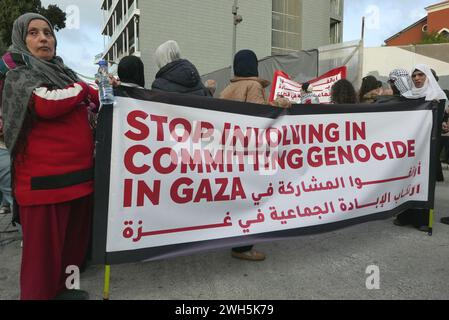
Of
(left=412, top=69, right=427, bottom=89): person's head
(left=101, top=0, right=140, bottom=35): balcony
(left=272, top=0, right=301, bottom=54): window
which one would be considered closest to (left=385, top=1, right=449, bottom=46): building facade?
(left=272, top=0, right=301, bottom=54): window

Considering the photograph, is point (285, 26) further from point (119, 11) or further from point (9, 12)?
point (9, 12)

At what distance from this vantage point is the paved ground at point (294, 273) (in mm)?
2582

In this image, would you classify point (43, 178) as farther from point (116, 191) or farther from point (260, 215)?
point (260, 215)

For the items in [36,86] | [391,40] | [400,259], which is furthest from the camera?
[391,40]

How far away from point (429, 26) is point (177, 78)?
54.8 metres

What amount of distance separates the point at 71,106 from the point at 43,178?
1.50 ft

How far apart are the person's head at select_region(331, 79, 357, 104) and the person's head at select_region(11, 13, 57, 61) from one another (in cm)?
288

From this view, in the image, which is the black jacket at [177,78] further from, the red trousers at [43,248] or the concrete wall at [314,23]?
the concrete wall at [314,23]

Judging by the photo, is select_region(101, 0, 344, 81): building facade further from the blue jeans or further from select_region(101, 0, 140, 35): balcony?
the blue jeans

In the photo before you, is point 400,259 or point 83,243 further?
point 400,259

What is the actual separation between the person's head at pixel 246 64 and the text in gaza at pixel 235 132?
25.7 inches

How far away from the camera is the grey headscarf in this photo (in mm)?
2141

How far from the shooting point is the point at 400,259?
3172 millimetres

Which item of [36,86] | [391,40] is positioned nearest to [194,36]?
[36,86]
